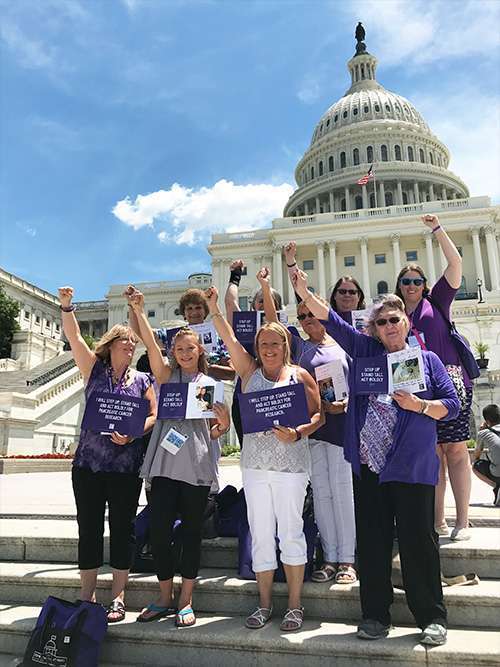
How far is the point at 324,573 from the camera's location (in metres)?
4.22

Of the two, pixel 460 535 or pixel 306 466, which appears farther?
pixel 460 535

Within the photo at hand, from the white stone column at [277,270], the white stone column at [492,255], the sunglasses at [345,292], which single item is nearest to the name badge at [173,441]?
the sunglasses at [345,292]

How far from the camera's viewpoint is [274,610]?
4137 millimetres

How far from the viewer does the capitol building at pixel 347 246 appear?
88.3ft

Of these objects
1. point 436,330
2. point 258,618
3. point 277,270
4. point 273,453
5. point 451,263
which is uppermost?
point 277,270

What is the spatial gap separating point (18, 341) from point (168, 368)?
159 feet

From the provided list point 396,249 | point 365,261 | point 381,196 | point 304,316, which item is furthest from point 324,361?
point 381,196

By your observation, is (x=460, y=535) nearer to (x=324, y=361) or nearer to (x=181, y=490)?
(x=324, y=361)

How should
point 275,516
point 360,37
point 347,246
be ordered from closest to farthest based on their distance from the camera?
1. point 275,516
2. point 347,246
3. point 360,37

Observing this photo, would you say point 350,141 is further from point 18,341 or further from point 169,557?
point 169,557

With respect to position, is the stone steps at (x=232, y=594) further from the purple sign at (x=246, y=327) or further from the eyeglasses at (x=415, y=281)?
the eyeglasses at (x=415, y=281)

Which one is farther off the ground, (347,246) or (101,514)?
(347,246)

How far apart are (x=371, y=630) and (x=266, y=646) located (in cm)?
73

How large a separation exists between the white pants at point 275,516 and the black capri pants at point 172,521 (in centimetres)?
43
